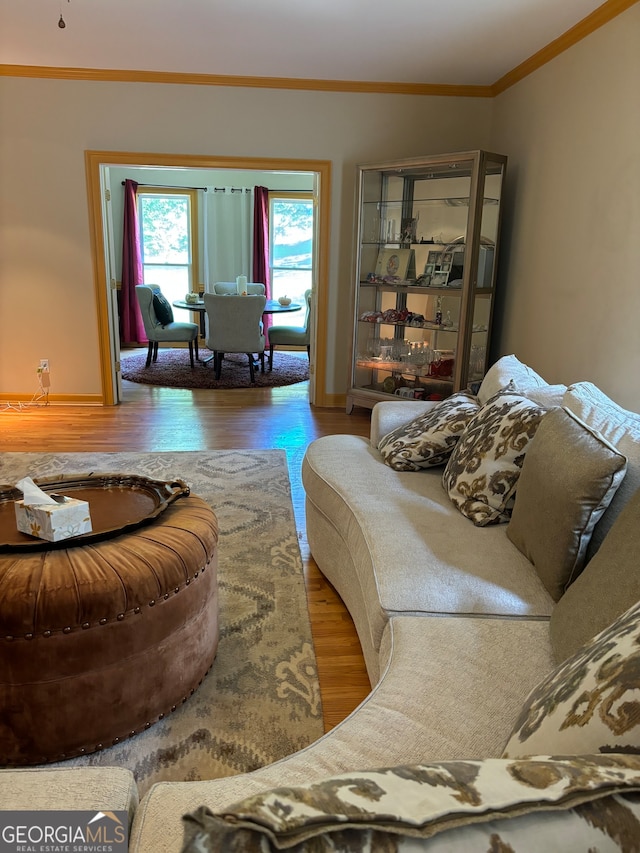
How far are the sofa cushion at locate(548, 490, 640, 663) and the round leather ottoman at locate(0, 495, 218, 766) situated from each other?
3.37ft

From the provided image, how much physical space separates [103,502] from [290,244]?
7.32m

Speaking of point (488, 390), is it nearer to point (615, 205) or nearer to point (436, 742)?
point (615, 205)

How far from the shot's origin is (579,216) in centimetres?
350

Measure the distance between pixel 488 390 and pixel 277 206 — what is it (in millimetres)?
6742

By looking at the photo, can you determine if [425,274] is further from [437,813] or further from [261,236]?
[437,813]

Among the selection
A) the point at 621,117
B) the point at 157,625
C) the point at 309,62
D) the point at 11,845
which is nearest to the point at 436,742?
the point at 11,845

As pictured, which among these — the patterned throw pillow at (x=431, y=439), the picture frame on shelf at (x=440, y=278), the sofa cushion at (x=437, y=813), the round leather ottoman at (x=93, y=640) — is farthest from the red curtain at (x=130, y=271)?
the sofa cushion at (x=437, y=813)

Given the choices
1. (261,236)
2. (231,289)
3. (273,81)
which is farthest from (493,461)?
(261,236)

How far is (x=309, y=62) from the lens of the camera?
4473 mm

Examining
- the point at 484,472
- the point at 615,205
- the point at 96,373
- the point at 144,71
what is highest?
the point at 144,71

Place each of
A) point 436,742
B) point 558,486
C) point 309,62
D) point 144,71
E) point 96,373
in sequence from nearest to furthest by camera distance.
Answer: point 436,742
point 558,486
point 309,62
point 144,71
point 96,373

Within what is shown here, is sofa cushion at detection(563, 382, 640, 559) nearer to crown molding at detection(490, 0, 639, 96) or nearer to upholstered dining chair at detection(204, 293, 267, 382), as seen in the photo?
crown molding at detection(490, 0, 639, 96)

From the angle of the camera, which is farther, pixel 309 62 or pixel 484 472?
pixel 309 62

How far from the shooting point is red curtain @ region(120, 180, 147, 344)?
8328 millimetres
